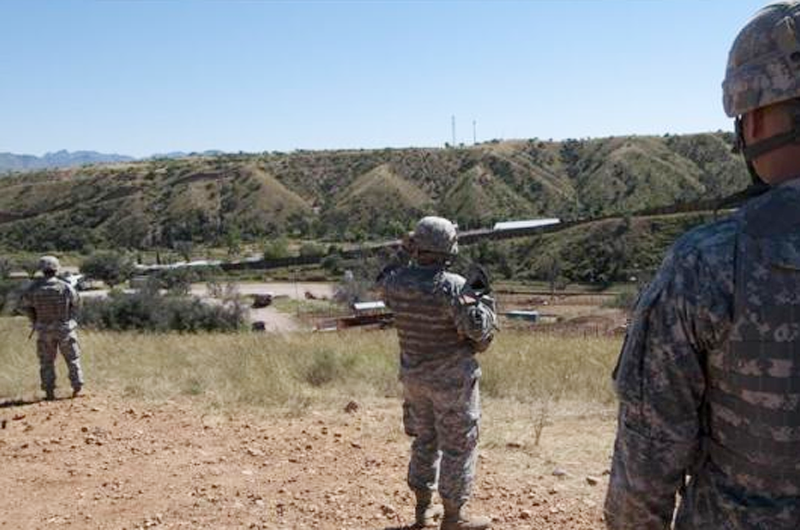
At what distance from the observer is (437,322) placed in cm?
437

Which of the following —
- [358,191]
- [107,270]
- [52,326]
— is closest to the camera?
[52,326]

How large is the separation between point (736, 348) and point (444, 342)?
2829 mm

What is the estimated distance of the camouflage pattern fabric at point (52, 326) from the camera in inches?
A: 352

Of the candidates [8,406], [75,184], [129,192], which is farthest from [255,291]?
[75,184]

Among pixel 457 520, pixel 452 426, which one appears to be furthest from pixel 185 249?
pixel 452 426

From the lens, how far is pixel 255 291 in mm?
A: 50125

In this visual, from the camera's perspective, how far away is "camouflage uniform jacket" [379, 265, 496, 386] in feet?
14.1

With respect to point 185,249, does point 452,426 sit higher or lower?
higher

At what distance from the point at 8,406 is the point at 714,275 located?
8833 millimetres

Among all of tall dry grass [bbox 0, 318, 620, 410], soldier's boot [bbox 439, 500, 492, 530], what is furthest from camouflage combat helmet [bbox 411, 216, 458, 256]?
tall dry grass [bbox 0, 318, 620, 410]

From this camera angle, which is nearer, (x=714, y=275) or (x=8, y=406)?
(x=714, y=275)

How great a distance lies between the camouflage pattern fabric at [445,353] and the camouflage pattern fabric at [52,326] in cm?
575

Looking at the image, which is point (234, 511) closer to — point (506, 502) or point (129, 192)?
point (506, 502)

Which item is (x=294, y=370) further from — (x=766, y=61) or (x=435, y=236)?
(x=766, y=61)
